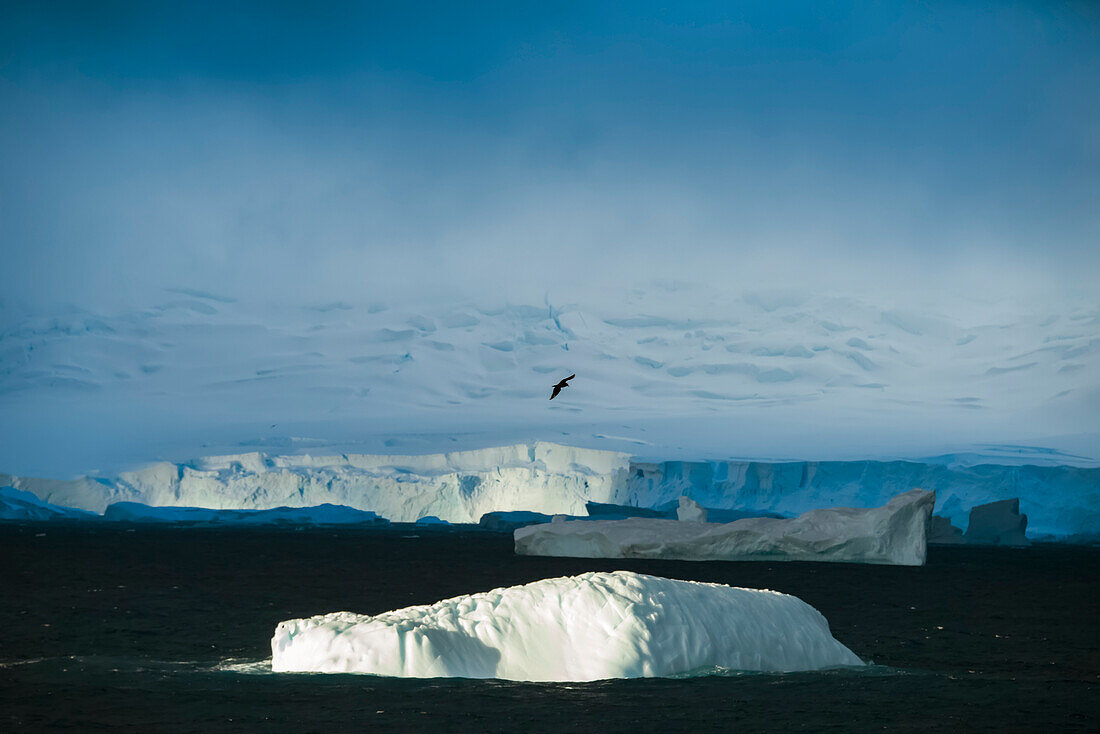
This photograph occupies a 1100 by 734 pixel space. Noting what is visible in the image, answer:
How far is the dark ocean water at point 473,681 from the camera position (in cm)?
799

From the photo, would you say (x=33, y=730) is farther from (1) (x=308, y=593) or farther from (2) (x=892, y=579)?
(2) (x=892, y=579)

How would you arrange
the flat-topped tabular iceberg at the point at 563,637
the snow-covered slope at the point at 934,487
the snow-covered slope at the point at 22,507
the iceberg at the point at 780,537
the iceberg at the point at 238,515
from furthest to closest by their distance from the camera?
the iceberg at the point at 238,515 < the snow-covered slope at the point at 22,507 < the snow-covered slope at the point at 934,487 < the iceberg at the point at 780,537 < the flat-topped tabular iceberg at the point at 563,637

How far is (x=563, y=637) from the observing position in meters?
10.4

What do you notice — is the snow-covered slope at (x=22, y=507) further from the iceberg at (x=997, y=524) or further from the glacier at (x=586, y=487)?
the iceberg at (x=997, y=524)

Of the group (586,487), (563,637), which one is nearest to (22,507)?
(586,487)

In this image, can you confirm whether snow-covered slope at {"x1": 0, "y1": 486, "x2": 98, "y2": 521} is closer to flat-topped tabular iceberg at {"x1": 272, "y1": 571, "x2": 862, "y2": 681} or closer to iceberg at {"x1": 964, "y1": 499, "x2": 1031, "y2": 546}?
iceberg at {"x1": 964, "y1": 499, "x2": 1031, "y2": 546}

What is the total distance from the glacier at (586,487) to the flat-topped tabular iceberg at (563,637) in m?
48.0

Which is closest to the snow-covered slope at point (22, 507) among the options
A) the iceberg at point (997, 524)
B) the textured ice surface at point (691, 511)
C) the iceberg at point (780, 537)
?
the textured ice surface at point (691, 511)

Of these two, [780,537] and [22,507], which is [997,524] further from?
[22,507]

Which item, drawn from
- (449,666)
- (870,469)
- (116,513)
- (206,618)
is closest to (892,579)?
(206,618)

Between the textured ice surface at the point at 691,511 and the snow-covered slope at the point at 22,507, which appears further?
the snow-covered slope at the point at 22,507

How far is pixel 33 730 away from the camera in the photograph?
24.6 feet

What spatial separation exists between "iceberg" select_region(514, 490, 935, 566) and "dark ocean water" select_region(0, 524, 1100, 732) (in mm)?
5908

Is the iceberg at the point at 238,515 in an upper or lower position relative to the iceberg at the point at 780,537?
lower
